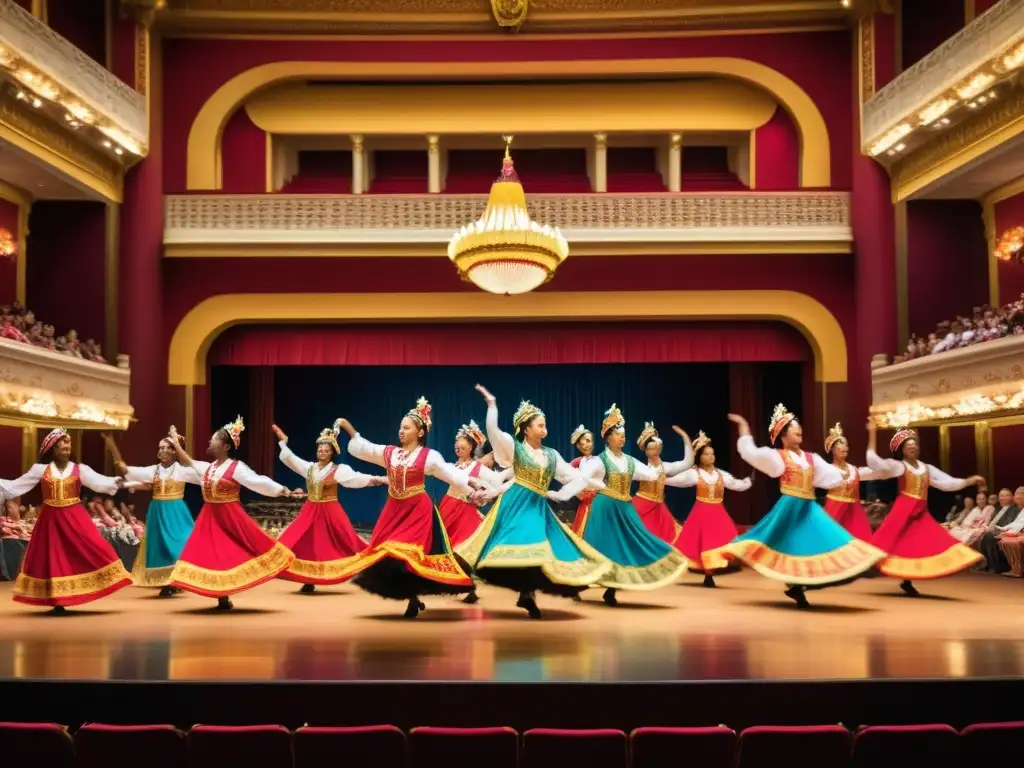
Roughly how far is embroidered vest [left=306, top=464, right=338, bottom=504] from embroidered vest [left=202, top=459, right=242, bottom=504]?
1.11 m

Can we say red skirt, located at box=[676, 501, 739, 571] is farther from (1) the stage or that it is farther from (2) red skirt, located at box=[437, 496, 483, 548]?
(1) the stage

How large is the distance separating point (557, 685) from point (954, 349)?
8.94 metres

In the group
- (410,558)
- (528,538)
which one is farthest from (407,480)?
(528,538)

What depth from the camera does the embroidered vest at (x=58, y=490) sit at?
699 cm

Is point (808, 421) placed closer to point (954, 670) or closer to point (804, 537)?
point (804, 537)

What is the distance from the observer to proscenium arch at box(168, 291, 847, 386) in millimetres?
14305

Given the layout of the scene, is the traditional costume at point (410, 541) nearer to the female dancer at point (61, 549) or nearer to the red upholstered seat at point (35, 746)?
the female dancer at point (61, 549)

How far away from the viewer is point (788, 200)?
14172mm

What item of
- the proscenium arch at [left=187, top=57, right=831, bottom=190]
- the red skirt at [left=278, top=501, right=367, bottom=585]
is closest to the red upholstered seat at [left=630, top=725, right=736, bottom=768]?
the red skirt at [left=278, top=501, right=367, bottom=585]

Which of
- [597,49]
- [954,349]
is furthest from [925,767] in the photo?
[597,49]

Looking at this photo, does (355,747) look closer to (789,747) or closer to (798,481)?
(789,747)

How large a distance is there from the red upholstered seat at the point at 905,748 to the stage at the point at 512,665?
0.89m

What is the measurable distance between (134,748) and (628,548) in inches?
178

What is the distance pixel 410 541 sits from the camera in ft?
21.0
